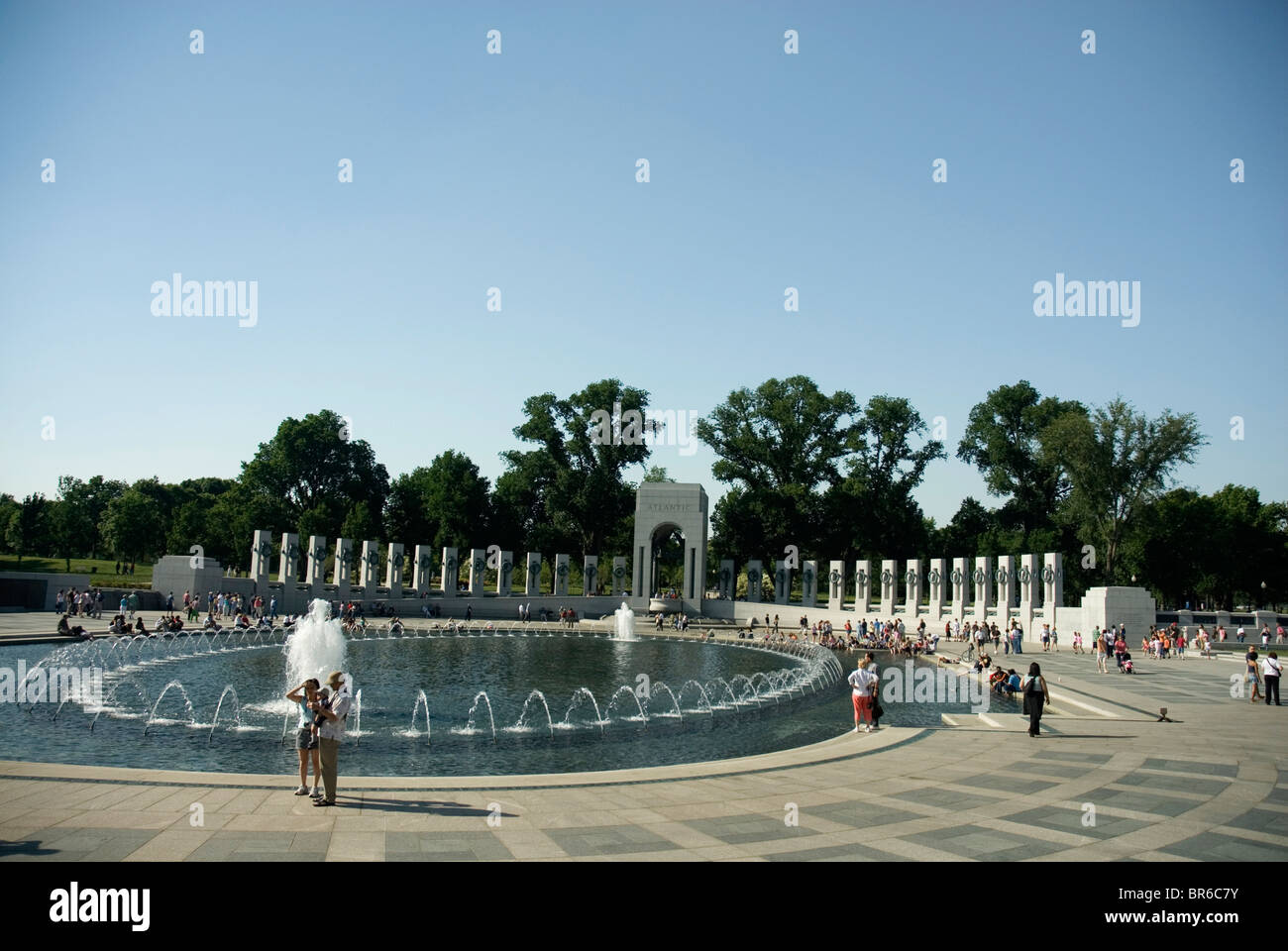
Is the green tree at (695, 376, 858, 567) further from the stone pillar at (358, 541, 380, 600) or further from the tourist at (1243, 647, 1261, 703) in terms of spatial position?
the tourist at (1243, 647, 1261, 703)

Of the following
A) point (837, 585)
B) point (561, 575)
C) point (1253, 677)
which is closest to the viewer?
point (1253, 677)

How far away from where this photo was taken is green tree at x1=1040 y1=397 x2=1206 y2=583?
59.0 meters

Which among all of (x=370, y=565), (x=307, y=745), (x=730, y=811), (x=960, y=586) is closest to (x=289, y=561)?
(x=370, y=565)

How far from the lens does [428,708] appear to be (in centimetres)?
2006

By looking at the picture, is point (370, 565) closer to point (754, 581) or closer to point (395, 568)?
point (395, 568)

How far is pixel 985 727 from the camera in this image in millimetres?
17547

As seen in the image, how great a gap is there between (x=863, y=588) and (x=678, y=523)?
51.4 ft

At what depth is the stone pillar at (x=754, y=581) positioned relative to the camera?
6625cm

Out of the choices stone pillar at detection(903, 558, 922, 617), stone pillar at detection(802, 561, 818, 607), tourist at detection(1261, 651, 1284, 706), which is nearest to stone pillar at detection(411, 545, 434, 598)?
stone pillar at detection(802, 561, 818, 607)

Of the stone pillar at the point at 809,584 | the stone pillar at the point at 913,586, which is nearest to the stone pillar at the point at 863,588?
the stone pillar at the point at 913,586

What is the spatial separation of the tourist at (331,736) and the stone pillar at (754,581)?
57.3m
